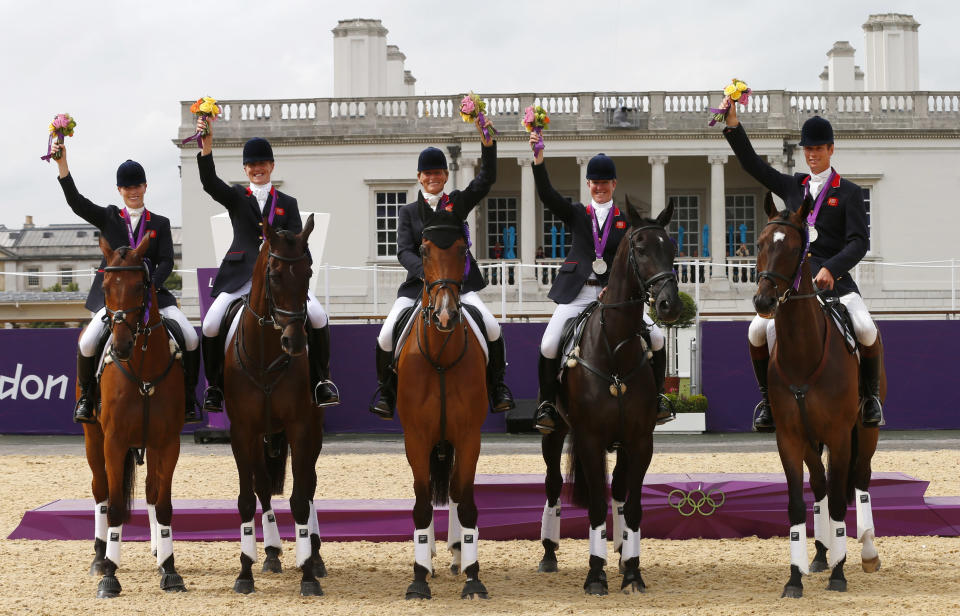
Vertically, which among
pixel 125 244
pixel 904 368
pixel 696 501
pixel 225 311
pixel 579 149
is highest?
pixel 579 149

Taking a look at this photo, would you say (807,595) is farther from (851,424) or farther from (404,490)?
(404,490)

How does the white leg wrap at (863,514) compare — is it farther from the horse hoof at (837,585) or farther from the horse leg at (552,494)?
the horse leg at (552,494)

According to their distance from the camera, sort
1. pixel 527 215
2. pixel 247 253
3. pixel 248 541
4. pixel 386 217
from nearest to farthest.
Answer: pixel 248 541 → pixel 247 253 → pixel 386 217 → pixel 527 215

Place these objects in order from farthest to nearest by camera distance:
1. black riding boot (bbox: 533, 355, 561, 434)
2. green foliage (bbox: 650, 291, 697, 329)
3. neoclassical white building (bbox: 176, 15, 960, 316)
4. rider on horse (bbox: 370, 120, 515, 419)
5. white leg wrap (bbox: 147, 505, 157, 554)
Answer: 1. neoclassical white building (bbox: 176, 15, 960, 316)
2. green foliage (bbox: 650, 291, 697, 329)
3. white leg wrap (bbox: 147, 505, 157, 554)
4. black riding boot (bbox: 533, 355, 561, 434)
5. rider on horse (bbox: 370, 120, 515, 419)

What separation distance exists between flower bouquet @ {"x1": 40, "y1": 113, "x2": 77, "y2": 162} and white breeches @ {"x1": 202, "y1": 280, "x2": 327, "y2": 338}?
1.51 m

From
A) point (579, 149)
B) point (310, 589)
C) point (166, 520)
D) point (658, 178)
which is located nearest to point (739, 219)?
point (658, 178)

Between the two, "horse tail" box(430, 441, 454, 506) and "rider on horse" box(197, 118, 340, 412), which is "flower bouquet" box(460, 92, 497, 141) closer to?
"rider on horse" box(197, 118, 340, 412)

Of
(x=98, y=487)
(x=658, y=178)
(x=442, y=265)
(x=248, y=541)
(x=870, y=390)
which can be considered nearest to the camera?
(x=442, y=265)

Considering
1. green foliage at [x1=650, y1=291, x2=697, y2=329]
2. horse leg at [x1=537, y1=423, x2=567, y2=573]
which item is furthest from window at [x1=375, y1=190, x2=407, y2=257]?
horse leg at [x1=537, y1=423, x2=567, y2=573]

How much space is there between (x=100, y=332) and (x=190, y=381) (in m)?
0.68

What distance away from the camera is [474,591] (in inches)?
245

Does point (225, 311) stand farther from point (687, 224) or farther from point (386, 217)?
point (687, 224)

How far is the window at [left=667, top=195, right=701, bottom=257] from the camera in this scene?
105ft

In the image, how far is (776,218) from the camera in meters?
6.40
